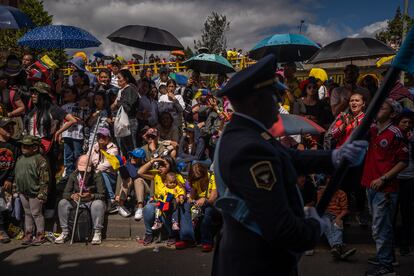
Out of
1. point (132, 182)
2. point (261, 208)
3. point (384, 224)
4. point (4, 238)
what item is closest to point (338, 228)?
point (384, 224)

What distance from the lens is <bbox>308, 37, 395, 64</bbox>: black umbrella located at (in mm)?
6625

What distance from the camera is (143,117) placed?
289 inches

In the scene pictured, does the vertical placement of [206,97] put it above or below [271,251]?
above

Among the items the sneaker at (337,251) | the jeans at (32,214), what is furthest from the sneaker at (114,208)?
the sneaker at (337,251)

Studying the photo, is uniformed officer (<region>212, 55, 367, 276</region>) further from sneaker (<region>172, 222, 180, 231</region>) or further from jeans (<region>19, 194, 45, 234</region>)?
jeans (<region>19, 194, 45, 234</region>)

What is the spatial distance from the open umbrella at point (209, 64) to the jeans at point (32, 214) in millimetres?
4501

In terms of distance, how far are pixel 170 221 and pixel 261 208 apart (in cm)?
433

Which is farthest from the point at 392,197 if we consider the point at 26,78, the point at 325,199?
the point at 26,78

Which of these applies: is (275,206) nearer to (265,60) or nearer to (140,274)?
(265,60)

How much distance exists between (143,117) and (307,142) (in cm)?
311

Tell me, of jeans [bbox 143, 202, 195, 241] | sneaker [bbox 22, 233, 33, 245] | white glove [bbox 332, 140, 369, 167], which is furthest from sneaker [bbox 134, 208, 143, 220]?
white glove [bbox 332, 140, 369, 167]

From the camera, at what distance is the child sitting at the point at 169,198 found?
564 centimetres

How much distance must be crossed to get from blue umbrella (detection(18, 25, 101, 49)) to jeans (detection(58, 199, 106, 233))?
342cm

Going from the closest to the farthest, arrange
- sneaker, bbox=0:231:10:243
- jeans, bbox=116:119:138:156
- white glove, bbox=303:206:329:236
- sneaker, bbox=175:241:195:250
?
white glove, bbox=303:206:329:236 → sneaker, bbox=175:241:195:250 → sneaker, bbox=0:231:10:243 → jeans, bbox=116:119:138:156
